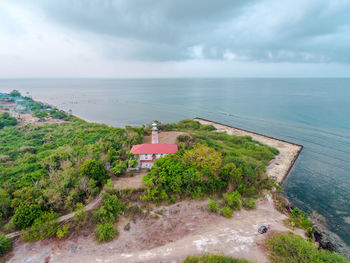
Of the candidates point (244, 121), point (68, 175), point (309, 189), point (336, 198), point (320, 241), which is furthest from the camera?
point (244, 121)

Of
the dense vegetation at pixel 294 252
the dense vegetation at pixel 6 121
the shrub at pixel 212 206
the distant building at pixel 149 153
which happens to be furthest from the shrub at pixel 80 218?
the dense vegetation at pixel 6 121

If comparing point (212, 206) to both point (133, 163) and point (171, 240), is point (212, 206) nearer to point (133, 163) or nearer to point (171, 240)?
point (171, 240)

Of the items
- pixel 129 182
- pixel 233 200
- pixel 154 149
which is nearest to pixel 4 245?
pixel 129 182

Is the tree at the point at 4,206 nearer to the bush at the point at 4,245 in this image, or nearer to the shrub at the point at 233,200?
the bush at the point at 4,245

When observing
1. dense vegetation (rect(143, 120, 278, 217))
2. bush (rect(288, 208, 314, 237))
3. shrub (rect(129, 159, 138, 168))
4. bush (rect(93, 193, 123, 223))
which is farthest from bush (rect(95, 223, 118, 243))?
bush (rect(288, 208, 314, 237))

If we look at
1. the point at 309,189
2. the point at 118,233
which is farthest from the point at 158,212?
the point at 309,189

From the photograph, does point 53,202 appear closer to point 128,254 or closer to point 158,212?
point 128,254
